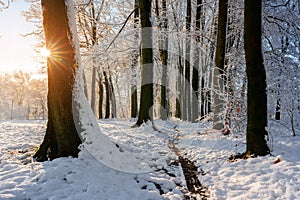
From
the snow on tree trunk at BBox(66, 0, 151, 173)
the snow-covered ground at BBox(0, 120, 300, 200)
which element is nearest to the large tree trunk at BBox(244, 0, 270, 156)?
the snow-covered ground at BBox(0, 120, 300, 200)

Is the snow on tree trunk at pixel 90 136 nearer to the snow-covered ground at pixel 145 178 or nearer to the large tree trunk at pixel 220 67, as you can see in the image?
the snow-covered ground at pixel 145 178

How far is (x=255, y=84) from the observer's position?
424cm

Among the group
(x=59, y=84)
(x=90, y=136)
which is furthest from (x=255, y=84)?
(x=59, y=84)

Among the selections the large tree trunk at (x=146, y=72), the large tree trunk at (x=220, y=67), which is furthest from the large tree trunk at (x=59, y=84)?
the large tree trunk at (x=146, y=72)

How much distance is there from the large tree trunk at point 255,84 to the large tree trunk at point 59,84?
11.1 ft

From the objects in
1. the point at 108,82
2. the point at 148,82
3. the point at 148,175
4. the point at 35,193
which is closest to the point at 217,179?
the point at 148,175

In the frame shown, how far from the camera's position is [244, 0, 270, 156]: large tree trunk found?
418cm

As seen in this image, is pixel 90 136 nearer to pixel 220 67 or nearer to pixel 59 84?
pixel 59 84

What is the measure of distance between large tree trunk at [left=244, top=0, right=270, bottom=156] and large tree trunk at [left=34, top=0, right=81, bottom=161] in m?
3.37

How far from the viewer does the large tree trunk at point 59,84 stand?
4.06 metres

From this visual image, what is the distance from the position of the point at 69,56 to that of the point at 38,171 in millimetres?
2204

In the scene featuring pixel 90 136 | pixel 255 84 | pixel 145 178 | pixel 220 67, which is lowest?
pixel 145 178

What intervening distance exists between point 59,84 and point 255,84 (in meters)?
3.79

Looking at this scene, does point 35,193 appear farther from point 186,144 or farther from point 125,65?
point 125,65
